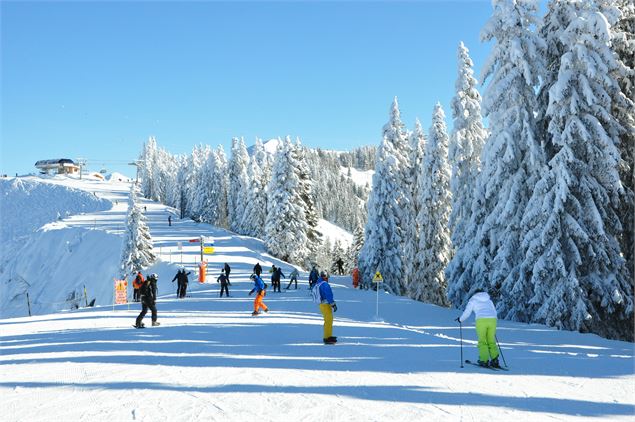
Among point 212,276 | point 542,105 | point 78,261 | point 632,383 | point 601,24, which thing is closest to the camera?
point 632,383

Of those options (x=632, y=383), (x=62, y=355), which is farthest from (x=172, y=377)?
(x=632, y=383)

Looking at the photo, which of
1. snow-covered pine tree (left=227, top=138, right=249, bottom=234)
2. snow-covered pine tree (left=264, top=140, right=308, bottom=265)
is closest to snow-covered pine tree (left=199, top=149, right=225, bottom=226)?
snow-covered pine tree (left=227, top=138, right=249, bottom=234)

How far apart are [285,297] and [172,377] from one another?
56.7 feet

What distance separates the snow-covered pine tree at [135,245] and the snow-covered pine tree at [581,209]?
36132mm

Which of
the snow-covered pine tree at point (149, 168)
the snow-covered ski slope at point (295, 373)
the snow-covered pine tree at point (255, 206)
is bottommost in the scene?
the snow-covered ski slope at point (295, 373)

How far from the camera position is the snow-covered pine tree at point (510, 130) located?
18922 millimetres

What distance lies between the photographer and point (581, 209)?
1712 cm

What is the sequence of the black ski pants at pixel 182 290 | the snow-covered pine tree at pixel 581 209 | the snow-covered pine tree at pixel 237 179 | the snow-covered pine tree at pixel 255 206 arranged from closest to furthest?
the snow-covered pine tree at pixel 581 209
the black ski pants at pixel 182 290
the snow-covered pine tree at pixel 255 206
the snow-covered pine tree at pixel 237 179

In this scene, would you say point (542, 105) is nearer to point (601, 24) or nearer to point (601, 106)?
point (601, 106)

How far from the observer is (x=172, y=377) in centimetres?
866

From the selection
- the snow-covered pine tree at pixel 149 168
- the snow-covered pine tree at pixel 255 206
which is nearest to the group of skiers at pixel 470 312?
the snow-covered pine tree at pixel 255 206

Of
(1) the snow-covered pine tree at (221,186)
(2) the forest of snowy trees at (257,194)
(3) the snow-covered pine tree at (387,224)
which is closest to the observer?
(3) the snow-covered pine tree at (387,224)

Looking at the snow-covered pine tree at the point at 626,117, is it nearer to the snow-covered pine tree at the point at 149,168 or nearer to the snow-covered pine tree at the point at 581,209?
the snow-covered pine tree at the point at 581,209

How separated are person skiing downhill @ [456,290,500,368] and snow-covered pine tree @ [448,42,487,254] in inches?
768
